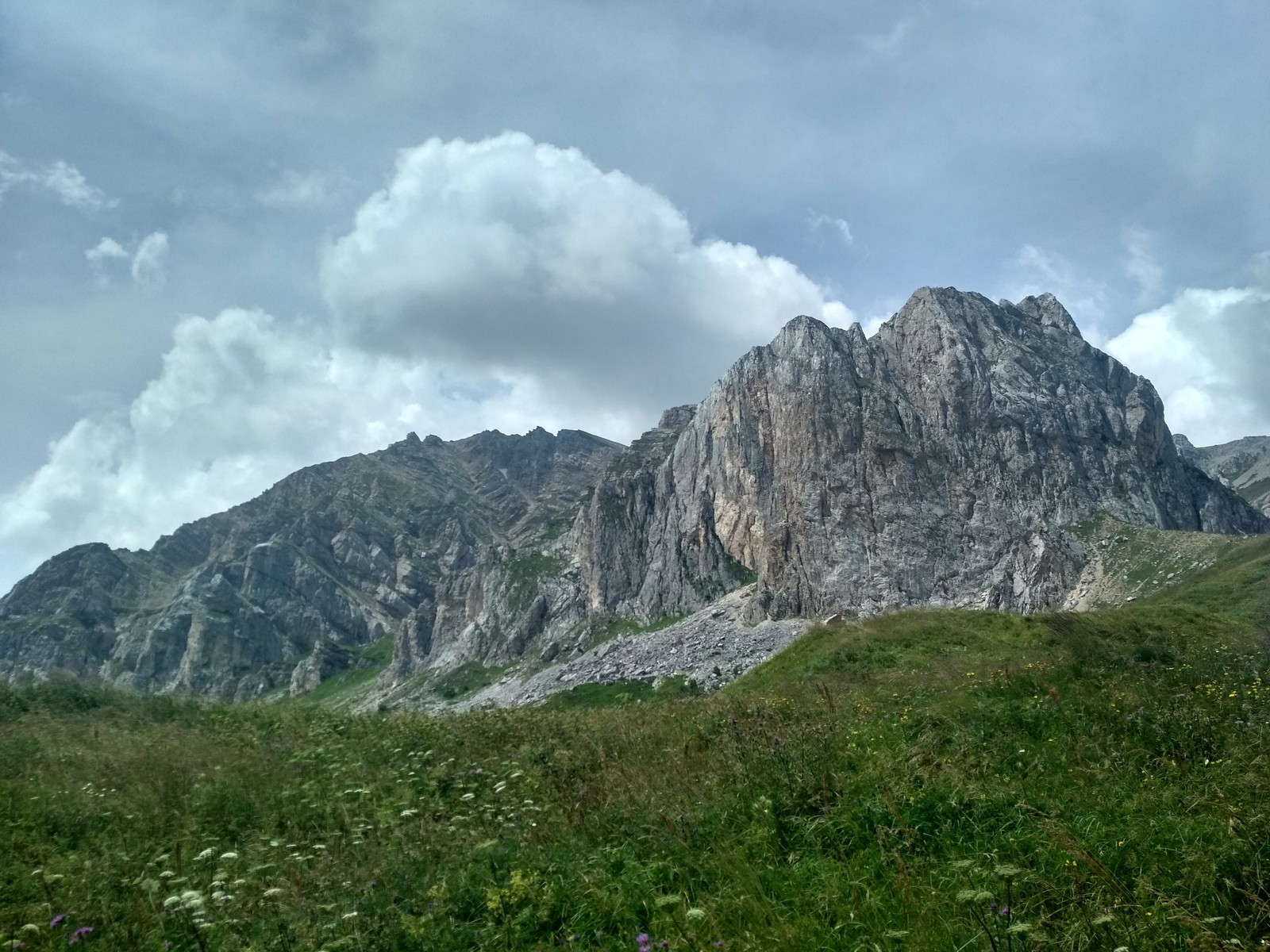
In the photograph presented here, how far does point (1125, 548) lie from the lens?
335 ft

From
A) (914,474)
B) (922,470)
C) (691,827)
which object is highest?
(922,470)

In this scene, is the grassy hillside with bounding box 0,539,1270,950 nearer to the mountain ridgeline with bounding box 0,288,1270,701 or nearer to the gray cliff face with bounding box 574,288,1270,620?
the mountain ridgeline with bounding box 0,288,1270,701

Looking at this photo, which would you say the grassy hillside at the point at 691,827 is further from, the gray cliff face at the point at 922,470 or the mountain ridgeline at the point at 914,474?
the gray cliff face at the point at 922,470

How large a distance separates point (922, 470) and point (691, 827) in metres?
130

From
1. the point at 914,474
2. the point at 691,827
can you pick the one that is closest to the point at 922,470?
the point at 914,474

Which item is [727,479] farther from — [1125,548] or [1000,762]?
[1000,762]

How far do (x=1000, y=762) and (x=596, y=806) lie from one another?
14.4 feet

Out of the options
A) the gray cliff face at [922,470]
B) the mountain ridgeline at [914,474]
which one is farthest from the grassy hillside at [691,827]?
the gray cliff face at [922,470]

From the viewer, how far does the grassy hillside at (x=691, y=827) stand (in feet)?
16.5

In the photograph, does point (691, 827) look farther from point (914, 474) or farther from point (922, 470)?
point (922, 470)

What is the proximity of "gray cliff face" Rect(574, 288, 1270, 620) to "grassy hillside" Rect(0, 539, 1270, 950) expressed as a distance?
105 meters

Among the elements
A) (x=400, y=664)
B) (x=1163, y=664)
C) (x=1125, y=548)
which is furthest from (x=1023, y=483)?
(x=400, y=664)

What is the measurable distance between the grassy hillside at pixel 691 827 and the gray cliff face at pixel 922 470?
105158mm

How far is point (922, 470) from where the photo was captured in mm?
126438
